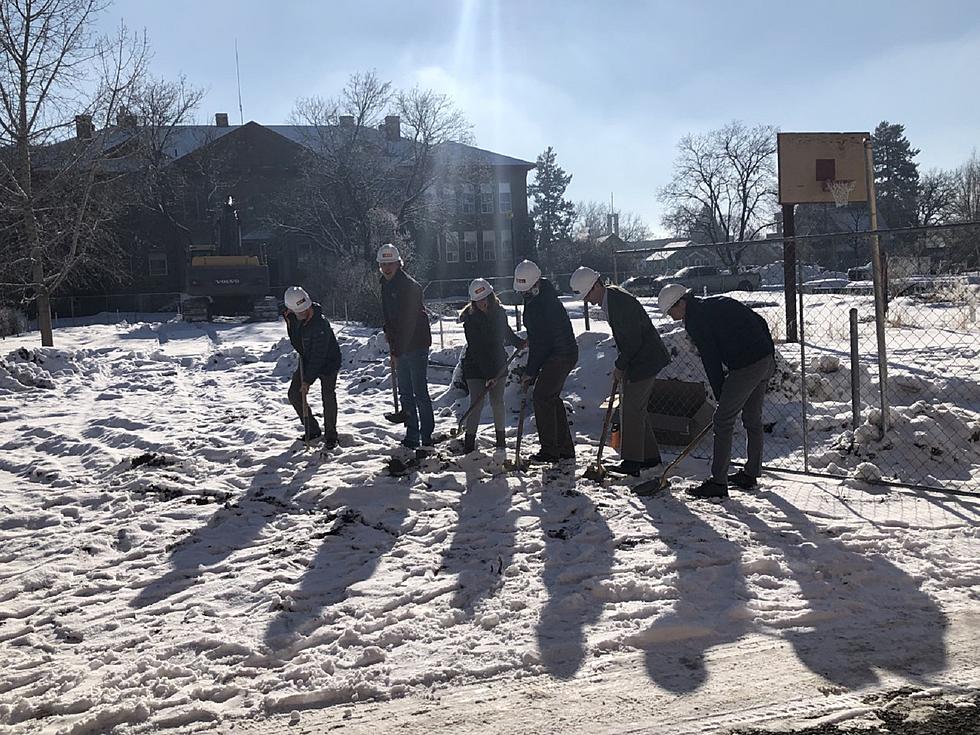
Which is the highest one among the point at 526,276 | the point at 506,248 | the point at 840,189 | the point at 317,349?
the point at 506,248

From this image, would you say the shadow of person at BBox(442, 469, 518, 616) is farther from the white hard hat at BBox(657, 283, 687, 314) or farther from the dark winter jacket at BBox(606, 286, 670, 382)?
the white hard hat at BBox(657, 283, 687, 314)

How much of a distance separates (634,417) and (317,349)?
10.6ft

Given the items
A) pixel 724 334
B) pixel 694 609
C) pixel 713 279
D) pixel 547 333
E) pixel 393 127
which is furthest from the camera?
pixel 393 127

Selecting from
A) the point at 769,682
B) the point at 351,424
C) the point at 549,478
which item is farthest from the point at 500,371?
the point at 769,682

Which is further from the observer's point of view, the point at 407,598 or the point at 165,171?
the point at 165,171

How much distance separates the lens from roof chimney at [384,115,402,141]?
1800 inches

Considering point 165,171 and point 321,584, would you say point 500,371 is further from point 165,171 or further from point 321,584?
point 165,171

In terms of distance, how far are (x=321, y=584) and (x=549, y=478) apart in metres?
2.56

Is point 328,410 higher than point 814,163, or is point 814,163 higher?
point 814,163

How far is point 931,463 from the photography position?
278 inches

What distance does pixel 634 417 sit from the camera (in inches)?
280

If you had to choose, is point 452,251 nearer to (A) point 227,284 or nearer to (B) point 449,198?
(B) point 449,198

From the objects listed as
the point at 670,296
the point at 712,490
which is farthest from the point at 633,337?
the point at 712,490

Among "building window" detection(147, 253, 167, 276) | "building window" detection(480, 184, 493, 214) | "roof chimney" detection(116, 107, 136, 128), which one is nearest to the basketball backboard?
"roof chimney" detection(116, 107, 136, 128)
